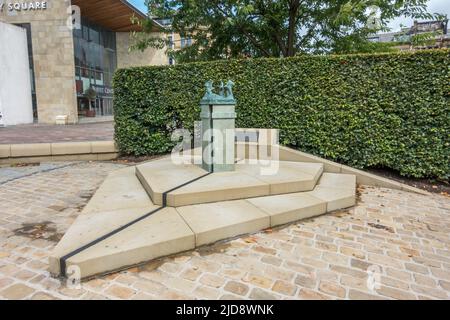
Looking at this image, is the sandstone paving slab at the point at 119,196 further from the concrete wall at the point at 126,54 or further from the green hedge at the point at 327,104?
the concrete wall at the point at 126,54

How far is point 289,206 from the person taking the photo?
4.04 metres

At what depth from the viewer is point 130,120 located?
316 inches

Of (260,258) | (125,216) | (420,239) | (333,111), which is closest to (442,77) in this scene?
(333,111)

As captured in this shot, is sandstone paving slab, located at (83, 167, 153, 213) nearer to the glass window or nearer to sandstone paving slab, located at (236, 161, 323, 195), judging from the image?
sandstone paving slab, located at (236, 161, 323, 195)

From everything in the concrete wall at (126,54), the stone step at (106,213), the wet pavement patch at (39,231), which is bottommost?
the wet pavement patch at (39,231)

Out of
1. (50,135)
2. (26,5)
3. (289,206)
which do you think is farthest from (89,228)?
(26,5)

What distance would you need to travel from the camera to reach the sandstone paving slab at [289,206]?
3.82 meters

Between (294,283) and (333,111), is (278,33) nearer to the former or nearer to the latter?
(333,111)

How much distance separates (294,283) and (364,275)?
0.69 m

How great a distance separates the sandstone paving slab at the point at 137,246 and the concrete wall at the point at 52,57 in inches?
830

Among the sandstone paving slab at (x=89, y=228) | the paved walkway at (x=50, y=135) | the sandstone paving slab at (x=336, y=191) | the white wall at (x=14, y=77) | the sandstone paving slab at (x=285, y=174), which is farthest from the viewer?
the white wall at (x=14, y=77)

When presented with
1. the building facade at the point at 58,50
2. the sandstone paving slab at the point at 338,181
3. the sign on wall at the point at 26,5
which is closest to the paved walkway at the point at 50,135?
the building facade at the point at 58,50

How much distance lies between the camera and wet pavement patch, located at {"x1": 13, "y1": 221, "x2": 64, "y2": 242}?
11.1ft

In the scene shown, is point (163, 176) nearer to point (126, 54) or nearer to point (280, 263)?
point (280, 263)
